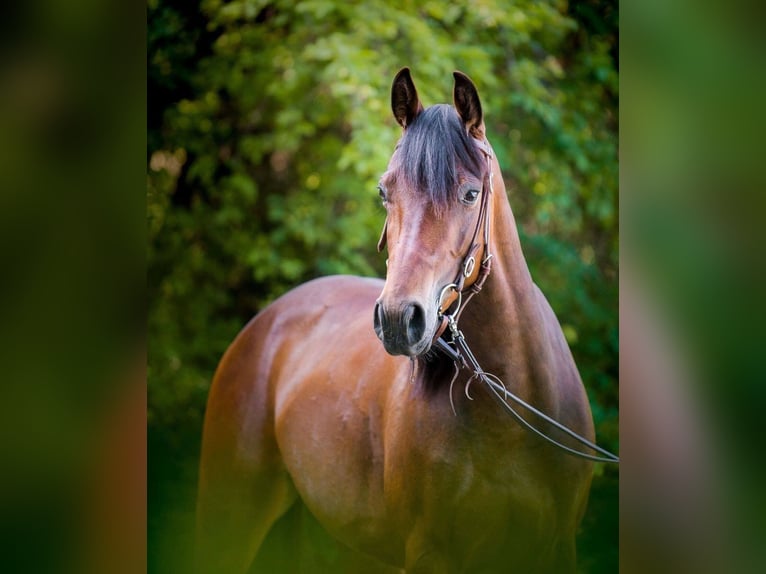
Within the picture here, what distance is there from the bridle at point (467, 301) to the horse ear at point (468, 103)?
0.05 metres

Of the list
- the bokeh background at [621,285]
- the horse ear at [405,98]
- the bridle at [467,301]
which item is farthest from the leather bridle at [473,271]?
the bokeh background at [621,285]

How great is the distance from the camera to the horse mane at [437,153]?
2.30 m

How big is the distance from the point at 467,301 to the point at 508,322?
0.18 metres

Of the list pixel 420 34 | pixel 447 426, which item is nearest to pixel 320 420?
pixel 447 426

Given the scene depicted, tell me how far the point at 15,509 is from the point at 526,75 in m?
2.23

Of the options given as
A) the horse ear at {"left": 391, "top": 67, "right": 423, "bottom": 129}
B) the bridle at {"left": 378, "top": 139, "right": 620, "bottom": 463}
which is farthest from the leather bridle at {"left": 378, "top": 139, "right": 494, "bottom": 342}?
the horse ear at {"left": 391, "top": 67, "right": 423, "bottom": 129}

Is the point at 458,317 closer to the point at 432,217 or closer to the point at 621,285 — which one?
the point at 432,217

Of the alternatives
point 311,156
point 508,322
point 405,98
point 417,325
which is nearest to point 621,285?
point 508,322

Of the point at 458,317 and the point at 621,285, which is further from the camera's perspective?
the point at 458,317

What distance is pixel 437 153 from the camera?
7.60 feet

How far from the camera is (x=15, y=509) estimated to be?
7.47 feet

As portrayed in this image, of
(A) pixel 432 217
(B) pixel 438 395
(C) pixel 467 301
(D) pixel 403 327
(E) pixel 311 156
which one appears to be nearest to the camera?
(D) pixel 403 327

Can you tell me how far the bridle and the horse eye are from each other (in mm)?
41

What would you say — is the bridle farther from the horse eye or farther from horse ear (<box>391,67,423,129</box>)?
horse ear (<box>391,67,423,129</box>)
